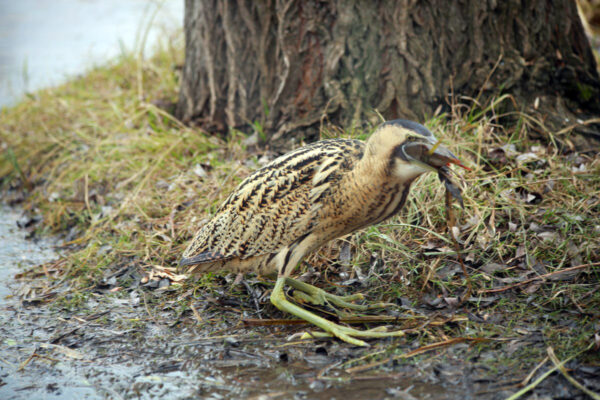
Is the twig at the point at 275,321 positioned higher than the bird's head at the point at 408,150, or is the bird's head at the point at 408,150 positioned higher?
the bird's head at the point at 408,150

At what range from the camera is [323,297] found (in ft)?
13.0

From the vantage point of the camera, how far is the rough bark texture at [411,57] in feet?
16.7

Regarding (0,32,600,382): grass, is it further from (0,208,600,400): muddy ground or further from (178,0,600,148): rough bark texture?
(178,0,600,148): rough bark texture

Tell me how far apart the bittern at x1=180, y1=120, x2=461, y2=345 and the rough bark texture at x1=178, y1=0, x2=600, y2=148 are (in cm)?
151

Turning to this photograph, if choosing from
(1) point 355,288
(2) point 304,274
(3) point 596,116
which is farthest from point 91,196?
(3) point 596,116

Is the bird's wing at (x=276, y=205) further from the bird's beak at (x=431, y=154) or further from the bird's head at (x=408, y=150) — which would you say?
the bird's beak at (x=431, y=154)

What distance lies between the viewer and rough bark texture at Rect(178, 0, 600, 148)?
5078mm

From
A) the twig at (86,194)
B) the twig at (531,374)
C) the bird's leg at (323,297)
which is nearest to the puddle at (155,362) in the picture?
the twig at (531,374)

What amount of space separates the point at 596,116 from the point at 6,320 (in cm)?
494

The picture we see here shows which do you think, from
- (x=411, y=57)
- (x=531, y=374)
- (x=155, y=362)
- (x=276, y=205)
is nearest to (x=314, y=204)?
(x=276, y=205)

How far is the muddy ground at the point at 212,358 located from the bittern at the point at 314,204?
248 mm

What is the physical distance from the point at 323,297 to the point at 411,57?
2.24 meters

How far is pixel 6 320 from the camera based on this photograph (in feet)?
13.6

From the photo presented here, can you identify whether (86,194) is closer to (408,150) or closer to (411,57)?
(411,57)
